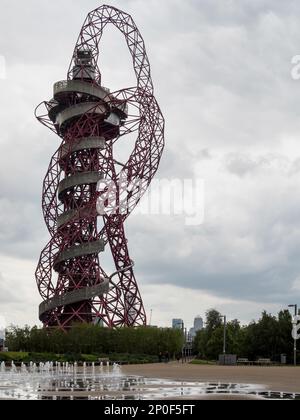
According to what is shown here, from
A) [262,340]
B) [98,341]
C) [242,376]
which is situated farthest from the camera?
[262,340]

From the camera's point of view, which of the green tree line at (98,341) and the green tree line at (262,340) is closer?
the green tree line at (98,341)

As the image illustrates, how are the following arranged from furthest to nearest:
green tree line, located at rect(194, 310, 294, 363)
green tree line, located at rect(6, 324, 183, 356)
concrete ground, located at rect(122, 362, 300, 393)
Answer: green tree line, located at rect(194, 310, 294, 363), green tree line, located at rect(6, 324, 183, 356), concrete ground, located at rect(122, 362, 300, 393)

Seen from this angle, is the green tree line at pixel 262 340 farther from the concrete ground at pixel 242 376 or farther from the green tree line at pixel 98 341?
the concrete ground at pixel 242 376

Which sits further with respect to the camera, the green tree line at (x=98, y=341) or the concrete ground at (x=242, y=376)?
the green tree line at (x=98, y=341)

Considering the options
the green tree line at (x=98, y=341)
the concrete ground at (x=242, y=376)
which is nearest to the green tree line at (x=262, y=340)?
the green tree line at (x=98, y=341)

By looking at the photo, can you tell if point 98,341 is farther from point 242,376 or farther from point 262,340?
point 242,376

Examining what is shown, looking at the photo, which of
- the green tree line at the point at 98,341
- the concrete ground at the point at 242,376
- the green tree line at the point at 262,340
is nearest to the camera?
the concrete ground at the point at 242,376

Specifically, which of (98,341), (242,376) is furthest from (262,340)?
(242,376)

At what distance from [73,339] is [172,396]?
44271 mm

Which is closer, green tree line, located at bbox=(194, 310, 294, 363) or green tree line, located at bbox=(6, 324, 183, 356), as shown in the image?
green tree line, located at bbox=(6, 324, 183, 356)

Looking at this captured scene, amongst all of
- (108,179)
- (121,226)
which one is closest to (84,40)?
(108,179)

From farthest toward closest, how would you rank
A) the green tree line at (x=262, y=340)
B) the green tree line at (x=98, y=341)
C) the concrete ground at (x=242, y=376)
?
the green tree line at (x=262, y=340) < the green tree line at (x=98, y=341) < the concrete ground at (x=242, y=376)

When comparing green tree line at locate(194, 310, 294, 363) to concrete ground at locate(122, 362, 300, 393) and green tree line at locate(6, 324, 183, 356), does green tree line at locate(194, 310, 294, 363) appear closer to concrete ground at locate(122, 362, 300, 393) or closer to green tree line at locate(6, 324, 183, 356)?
green tree line at locate(6, 324, 183, 356)

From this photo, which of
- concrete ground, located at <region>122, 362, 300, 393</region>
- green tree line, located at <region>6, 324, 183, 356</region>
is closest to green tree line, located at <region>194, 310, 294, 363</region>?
green tree line, located at <region>6, 324, 183, 356</region>
